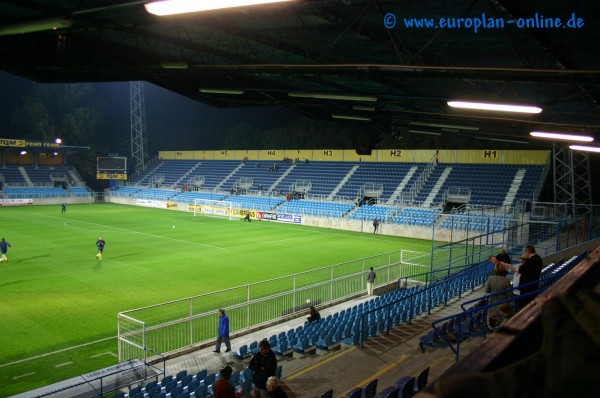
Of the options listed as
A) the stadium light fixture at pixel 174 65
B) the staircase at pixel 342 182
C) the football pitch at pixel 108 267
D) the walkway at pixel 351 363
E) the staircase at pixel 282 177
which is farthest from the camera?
the staircase at pixel 282 177

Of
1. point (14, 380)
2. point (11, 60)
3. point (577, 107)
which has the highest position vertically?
point (11, 60)

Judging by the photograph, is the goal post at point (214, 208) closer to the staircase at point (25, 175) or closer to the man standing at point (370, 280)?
the staircase at point (25, 175)

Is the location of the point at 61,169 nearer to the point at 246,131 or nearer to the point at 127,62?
the point at 246,131

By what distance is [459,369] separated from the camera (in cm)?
191

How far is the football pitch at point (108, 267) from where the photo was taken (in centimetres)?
1293

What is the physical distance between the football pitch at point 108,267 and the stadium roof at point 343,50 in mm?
8324

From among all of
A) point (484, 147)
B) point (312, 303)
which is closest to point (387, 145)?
point (484, 147)

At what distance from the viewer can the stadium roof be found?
7.82 metres

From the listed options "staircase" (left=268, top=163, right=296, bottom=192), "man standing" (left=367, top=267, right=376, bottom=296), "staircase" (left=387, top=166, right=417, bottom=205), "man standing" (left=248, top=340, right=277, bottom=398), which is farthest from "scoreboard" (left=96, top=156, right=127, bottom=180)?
"man standing" (left=248, top=340, right=277, bottom=398)

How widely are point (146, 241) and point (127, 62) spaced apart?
2023 cm

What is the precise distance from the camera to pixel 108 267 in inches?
929

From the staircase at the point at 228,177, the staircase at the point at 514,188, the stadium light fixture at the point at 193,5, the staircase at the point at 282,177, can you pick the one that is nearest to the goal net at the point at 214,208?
the staircase at the point at 282,177

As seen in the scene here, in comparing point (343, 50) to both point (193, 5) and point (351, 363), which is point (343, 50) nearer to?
point (193, 5)

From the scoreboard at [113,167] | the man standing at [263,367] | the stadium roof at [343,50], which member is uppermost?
the stadium roof at [343,50]
